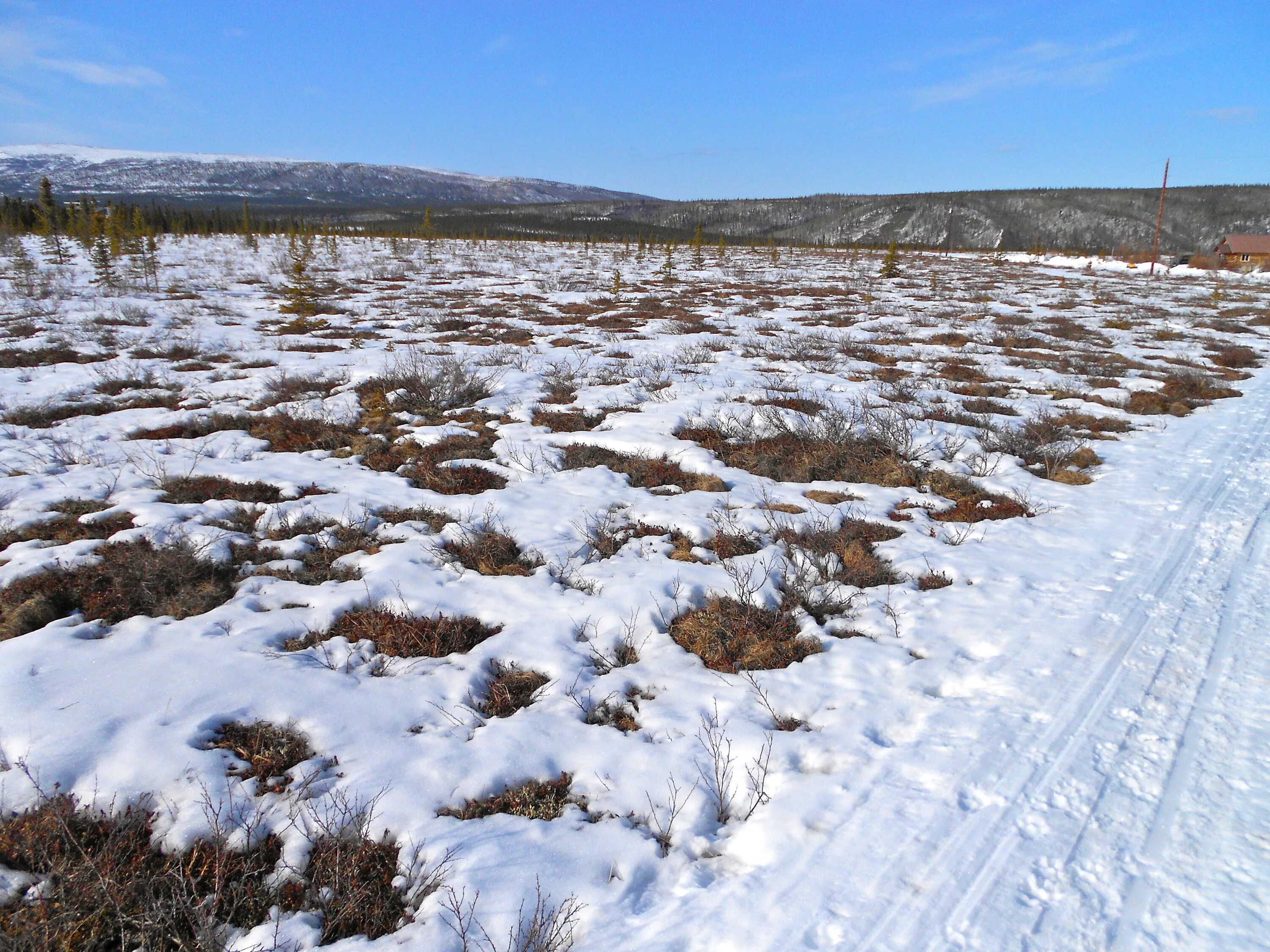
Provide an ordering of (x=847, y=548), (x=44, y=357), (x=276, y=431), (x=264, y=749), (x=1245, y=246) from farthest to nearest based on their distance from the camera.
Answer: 1. (x=1245, y=246)
2. (x=44, y=357)
3. (x=276, y=431)
4. (x=847, y=548)
5. (x=264, y=749)

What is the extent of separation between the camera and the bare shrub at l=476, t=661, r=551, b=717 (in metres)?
3.68

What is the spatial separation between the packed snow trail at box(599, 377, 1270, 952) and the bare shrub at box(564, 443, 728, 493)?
3.36 meters

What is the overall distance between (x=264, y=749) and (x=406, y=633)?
1.15 metres

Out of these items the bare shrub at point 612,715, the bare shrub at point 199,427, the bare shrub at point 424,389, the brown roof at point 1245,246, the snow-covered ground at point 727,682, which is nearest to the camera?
the snow-covered ground at point 727,682

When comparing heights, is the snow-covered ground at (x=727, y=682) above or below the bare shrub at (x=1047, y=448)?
below

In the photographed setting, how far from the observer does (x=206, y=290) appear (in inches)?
867

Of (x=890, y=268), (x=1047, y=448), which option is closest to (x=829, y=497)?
(x=1047, y=448)

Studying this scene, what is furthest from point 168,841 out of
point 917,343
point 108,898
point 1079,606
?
point 917,343

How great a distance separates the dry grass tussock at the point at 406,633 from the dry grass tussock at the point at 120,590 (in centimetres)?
95

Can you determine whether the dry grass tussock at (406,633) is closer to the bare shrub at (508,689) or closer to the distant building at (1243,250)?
the bare shrub at (508,689)

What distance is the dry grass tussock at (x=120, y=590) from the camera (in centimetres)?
422

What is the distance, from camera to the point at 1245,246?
60.5m

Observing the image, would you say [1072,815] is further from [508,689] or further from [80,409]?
[80,409]

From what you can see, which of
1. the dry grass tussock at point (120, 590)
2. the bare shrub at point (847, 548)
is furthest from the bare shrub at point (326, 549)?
the bare shrub at point (847, 548)
